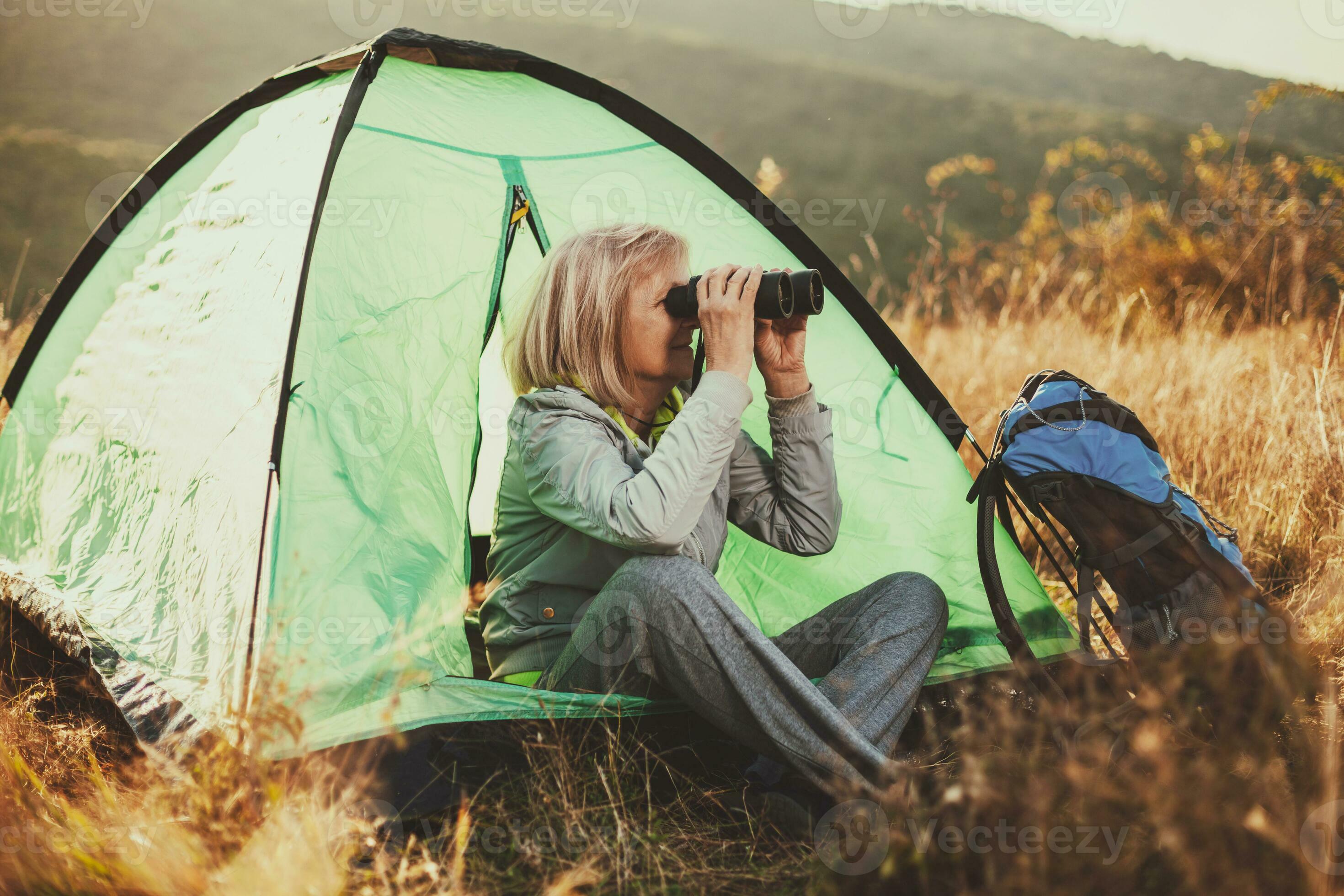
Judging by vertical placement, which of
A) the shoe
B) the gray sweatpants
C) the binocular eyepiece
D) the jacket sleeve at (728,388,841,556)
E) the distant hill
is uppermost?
the distant hill

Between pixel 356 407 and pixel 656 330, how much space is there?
1.69ft

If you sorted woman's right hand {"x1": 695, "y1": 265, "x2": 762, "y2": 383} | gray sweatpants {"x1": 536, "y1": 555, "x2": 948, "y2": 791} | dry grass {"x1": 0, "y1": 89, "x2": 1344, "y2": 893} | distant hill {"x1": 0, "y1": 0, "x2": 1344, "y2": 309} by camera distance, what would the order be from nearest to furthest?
dry grass {"x1": 0, "y1": 89, "x2": 1344, "y2": 893} < gray sweatpants {"x1": 536, "y1": 555, "x2": 948, "y2": 791} < woman's right hand {"x1": 695, "y1": 265, "x2": 762, "y2": 383} < distant hill {"x1": 0, "y1": 0, "x2": 1344, "y2": 309}

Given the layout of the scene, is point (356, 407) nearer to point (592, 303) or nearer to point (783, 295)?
point (592, 303)

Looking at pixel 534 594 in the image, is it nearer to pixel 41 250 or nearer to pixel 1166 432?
pixel 1166 432

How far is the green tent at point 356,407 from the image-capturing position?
1401 mm

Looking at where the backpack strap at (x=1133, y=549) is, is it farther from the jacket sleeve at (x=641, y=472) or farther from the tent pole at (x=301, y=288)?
the tent pole at (x=301, y=288)

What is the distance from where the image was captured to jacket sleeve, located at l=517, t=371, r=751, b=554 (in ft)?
4.21

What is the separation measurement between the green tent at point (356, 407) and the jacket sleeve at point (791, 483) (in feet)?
0.68

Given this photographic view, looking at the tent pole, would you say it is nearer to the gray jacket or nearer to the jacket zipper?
the gray jacket

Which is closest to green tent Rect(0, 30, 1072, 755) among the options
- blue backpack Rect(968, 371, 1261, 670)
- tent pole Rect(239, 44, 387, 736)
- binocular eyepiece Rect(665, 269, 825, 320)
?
tent pole Rect(239, 44, 387, 736)

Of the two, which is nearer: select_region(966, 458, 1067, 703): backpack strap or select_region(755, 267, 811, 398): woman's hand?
select_region(966, 458, 1067, 703): backpack strap

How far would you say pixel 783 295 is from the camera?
144cm

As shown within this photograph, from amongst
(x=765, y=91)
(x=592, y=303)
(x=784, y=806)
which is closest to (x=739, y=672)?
(x=784, y=806)

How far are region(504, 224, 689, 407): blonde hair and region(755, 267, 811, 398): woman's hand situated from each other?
0.19m
